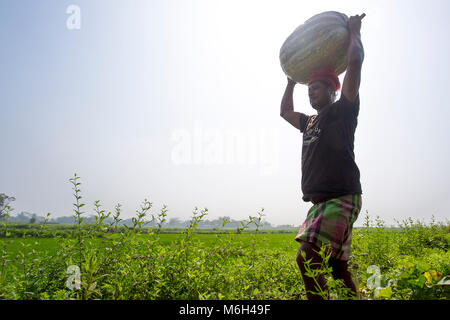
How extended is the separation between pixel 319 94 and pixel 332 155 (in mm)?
742

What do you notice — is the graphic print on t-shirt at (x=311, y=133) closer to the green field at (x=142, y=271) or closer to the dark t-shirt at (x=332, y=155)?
the dark t-shirt at (x=332, y=155)

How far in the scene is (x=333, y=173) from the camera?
2.18 m

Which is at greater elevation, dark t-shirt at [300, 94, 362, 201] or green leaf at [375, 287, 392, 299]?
dark t-shirt at [300, 94, 362, 201]

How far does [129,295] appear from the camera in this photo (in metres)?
1.82

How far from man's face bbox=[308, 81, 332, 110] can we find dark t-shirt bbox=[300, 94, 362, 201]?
179 millimetres

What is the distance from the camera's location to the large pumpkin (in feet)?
8.52

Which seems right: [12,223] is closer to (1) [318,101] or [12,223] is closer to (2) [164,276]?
(2) [164,276]

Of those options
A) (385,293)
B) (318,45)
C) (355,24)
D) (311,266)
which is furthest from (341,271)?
(355,24)

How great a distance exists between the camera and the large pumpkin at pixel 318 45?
8.52 feet

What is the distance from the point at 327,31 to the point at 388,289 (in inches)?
96.4

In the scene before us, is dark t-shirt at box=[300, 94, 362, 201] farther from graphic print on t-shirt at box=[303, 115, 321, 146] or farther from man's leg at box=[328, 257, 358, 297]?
man's leg at box=[328, 257, 358, 297]

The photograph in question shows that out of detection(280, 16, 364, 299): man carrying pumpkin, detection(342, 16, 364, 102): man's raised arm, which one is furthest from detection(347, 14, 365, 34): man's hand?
detection(342, 16, 364, 102): man's raised arm

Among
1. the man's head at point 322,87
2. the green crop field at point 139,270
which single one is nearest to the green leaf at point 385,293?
the green crop field at point 139,270
